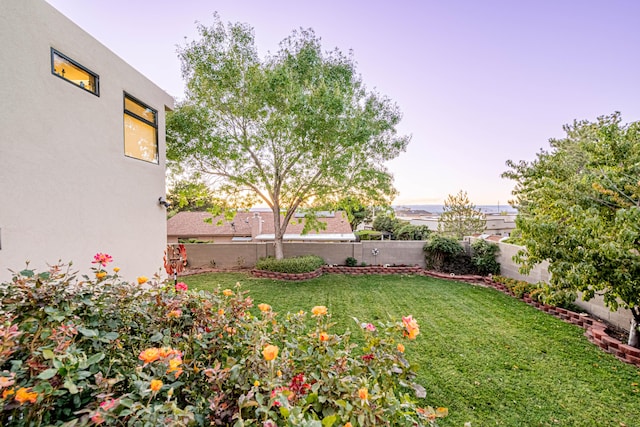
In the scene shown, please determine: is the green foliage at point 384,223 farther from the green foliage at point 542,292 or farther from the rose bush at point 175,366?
the rose bush at point 175,366

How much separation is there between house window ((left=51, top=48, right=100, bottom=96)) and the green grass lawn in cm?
641

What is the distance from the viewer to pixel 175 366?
1.33 meters

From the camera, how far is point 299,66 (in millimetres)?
10625

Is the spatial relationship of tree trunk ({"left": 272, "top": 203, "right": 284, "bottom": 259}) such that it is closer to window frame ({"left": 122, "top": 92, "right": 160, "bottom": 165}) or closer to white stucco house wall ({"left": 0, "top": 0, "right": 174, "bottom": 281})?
window frame ({"left": 122, "top": 92, "right": 160, "bottom": 165})

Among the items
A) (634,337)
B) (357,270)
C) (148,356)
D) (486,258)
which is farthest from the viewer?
(357,270)

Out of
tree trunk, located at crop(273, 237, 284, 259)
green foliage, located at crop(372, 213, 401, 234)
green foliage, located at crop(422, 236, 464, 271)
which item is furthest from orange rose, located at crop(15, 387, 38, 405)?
green foliage, located at crop(372, 213, 401, 234)

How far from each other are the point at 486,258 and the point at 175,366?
12685 mm

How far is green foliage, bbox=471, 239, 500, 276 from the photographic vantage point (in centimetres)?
1141

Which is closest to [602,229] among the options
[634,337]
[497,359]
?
[634,337]

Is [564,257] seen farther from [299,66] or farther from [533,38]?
[299,66]

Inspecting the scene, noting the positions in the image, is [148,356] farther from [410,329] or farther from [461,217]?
[461,217]

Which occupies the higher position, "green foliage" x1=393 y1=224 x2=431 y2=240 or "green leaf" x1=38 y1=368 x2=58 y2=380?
"green leaf" x1=38 y1=368 x2=58 y2=380

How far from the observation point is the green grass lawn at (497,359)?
147 inches

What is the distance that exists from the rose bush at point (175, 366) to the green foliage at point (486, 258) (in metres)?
11.5
